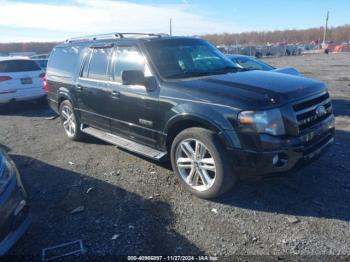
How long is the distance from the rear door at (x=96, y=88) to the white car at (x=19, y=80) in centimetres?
489

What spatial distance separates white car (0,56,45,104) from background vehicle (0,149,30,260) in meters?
7.45

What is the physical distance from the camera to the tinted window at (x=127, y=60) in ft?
16.0

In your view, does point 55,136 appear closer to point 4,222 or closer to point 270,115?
point 4,222

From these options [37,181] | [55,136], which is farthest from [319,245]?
[55,136]

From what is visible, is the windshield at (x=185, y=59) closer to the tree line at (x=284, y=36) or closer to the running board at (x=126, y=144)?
the running board at (x=126, y=144)

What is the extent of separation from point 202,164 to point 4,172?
7.24 feet

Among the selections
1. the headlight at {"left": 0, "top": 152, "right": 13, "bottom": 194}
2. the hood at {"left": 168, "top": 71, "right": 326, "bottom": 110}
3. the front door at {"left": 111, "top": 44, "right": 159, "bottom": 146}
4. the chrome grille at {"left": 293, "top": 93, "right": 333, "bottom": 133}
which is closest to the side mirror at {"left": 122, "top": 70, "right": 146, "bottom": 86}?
the front door at {"left": 111, "top": 44, "right": 159, "bottom": 146}

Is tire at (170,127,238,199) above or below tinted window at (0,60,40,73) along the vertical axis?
below

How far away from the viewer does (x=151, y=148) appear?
193 inches

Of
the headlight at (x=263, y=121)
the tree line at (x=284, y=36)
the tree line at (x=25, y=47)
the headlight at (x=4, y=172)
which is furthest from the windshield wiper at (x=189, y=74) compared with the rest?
the tree line at (x=284, y=36)

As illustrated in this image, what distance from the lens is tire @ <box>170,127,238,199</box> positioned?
3.87 m

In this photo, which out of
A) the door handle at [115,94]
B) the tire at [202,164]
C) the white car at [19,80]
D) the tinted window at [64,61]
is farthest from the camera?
the white car at [19,80]

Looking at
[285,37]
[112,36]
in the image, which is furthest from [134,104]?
[285,37]

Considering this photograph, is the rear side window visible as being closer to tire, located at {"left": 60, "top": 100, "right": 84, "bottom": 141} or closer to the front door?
the front door
